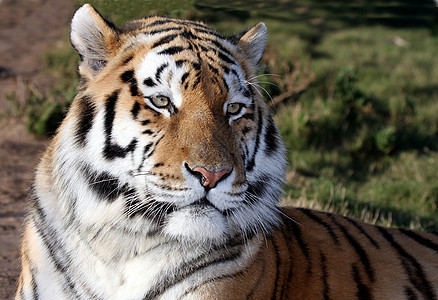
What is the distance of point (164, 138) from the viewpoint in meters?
2.16

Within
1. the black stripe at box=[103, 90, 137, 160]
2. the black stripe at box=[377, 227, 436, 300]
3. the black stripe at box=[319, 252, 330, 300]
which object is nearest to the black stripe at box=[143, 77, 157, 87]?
the black stripe at box=[103, 90, 137, 160]

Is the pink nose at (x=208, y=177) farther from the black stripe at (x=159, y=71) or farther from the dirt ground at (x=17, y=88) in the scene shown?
the dirt ground at (x=17, y=88)

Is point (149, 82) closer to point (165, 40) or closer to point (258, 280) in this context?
point (165, 40)

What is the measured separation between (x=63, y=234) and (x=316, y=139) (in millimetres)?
4209

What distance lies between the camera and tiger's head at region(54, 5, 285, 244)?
2111 millimetres

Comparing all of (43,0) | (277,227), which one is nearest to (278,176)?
(277,227)

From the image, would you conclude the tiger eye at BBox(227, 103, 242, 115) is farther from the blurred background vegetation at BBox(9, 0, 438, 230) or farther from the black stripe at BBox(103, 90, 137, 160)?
the blurred background vegetation at BBox(9, 0, 438, 230)

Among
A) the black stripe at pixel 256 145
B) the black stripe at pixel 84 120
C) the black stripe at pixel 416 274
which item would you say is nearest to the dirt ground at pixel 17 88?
the black stripe at pixel 84 120

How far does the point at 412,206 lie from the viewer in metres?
5.14

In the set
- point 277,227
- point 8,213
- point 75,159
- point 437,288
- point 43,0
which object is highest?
point 43,0

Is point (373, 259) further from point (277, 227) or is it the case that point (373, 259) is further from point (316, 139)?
point (316, 139)

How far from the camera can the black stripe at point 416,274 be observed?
268cm

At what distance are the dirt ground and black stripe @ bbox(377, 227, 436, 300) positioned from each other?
5.47ft

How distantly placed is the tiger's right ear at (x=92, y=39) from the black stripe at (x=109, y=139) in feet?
0.52
